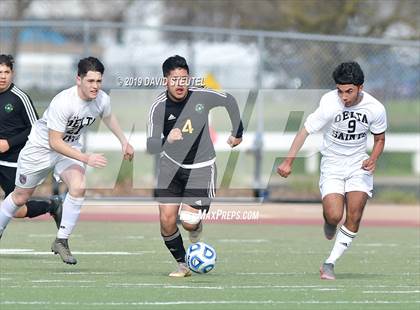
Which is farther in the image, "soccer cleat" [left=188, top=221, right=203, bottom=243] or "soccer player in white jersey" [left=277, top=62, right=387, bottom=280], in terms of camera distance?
"soccer cleat" [left=188, top=221, right=203, bottom=243]

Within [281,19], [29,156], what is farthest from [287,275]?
[281,19]

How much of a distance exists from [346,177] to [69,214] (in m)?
2.70

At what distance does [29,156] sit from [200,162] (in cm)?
180

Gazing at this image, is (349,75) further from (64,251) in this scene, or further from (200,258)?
(64,251)

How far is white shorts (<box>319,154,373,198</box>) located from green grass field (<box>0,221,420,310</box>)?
0.83 meters

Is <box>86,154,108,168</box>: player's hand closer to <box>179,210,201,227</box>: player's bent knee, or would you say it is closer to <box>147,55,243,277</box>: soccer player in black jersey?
<box>147,55,243,277</box>: soccer player in black jersey

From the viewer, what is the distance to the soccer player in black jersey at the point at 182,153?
11.0 m

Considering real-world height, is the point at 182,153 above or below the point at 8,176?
above

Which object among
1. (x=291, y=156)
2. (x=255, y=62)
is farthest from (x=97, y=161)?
(x=255, y=62)

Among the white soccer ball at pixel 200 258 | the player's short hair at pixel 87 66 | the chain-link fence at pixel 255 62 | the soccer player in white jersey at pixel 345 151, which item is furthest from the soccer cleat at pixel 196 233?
the chain-link fence at pixel 255 62

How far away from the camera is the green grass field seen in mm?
9219

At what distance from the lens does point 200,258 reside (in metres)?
10.8

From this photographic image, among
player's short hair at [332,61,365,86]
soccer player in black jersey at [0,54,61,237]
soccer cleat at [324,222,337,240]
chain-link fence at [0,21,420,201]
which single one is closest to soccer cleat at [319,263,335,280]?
soccer cleat at [324,222,337,240]

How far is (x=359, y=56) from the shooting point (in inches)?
842
